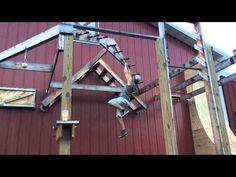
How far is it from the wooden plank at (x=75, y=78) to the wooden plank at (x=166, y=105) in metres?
2.17

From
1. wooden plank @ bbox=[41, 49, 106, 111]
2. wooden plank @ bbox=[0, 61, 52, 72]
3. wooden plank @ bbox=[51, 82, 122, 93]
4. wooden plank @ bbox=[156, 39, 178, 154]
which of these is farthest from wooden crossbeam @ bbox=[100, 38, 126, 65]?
wooden plank @ bbox=[156, 39, 178, 154]

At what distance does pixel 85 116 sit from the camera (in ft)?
24.2

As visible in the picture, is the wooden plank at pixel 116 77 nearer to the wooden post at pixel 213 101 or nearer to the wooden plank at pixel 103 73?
the wooden plank at pixel 103 73

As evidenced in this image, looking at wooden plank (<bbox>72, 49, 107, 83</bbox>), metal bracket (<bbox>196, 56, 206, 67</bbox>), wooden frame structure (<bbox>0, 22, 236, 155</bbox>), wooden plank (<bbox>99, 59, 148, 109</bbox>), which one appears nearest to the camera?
wooden frame structure (<bbox>0, 22, 236, 155</bbox>)

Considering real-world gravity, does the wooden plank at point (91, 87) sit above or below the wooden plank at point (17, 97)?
above

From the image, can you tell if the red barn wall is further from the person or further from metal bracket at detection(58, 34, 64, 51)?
metal bracket at detection(58, 34, 64, 51)

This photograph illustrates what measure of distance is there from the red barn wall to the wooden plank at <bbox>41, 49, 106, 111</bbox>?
0.69 feet

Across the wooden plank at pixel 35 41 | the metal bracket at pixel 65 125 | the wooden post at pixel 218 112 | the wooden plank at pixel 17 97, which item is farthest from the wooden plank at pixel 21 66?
the wooden post at pixel 218 112

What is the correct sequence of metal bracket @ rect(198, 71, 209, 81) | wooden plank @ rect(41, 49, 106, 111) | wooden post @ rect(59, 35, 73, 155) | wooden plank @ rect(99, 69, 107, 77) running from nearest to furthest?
wooden post @ rect(59, 35, 73, 155) → metal bracket @ rect(198, 71, 209, 81) → wooden plank @ rect(41, 49, 106, 111) → wooden plank @ rect(99, 69, 107, 77)

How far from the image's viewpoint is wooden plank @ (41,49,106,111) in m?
6.84

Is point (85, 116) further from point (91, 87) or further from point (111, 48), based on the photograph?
point (111, 48)

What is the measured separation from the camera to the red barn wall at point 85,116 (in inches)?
264
